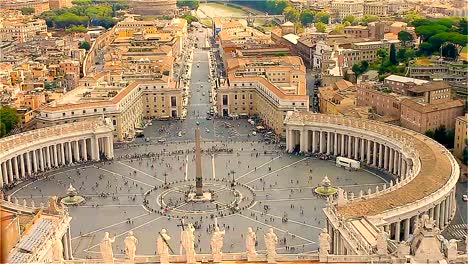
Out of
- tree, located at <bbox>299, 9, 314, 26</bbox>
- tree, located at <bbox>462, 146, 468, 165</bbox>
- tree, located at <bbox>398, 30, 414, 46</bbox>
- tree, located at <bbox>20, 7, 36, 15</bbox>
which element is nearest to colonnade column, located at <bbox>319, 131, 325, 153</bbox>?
tree, located at <bbox>462, 146, 468, 165</bbox>

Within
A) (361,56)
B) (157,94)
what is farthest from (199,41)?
(157,94)

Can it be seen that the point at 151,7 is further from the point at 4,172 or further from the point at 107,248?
the point at 107,248

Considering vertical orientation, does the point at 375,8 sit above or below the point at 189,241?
above

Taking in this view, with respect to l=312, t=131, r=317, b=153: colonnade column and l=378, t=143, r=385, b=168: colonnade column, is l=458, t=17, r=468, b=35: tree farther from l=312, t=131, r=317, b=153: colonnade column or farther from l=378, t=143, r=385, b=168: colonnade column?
l=378, t=143, r=385, b=168: colonnade column

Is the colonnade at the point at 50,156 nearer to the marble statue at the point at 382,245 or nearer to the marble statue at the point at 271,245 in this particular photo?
the marble statue at the point at 271,245

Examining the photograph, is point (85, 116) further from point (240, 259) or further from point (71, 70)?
point (240, 259)

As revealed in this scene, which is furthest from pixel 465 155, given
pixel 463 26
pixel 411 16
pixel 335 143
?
pixel 411 16
